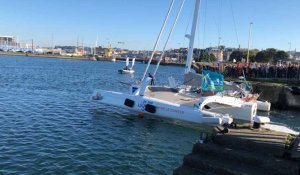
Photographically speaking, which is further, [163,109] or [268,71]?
[268,71]

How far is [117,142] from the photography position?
15961 millimetres

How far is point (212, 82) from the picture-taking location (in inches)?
904

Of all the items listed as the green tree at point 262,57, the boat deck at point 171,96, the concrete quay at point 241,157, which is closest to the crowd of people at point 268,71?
the boat deck at point 171,96

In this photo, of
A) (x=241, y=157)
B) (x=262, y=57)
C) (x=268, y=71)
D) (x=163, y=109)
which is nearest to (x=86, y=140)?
(x=163, y=109)

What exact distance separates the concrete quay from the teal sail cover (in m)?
14.1

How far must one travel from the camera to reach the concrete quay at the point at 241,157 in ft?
23.8

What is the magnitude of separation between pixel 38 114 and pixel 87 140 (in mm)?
6918

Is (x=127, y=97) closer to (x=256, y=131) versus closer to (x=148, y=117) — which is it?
(x=148, y=117)

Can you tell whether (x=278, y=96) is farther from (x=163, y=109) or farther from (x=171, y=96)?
(x=163, y=109)

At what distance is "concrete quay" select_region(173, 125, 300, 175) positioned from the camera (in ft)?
23.8

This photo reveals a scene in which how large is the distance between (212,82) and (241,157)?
51.2 feet

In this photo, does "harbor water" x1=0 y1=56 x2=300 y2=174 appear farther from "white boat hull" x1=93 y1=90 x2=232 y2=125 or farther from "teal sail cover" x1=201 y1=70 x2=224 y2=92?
"teal sail cover" x1=201 y1=70 x2=224 y2=92

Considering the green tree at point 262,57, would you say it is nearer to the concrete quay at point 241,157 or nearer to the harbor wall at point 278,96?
the harbor wall at point 278,96

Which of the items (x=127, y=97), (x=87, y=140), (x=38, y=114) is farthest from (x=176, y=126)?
(x=38, y=114)
